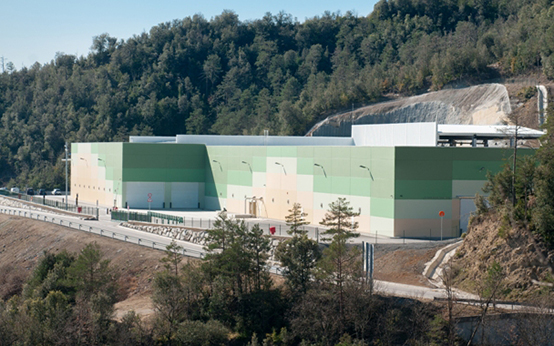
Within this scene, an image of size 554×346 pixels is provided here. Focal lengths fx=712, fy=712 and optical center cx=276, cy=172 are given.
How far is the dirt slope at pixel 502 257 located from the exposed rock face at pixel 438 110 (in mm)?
43239

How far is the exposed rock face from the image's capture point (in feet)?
266

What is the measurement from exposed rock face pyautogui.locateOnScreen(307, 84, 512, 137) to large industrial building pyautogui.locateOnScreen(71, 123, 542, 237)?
1938cm

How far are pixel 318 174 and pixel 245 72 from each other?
96725 millimetres

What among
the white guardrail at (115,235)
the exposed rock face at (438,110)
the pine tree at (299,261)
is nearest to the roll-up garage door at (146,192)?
the white guardrail at (115,235)

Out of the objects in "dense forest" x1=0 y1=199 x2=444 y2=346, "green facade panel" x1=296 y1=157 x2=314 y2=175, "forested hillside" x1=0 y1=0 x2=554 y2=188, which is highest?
"forested hillside" x1=0 y1=0 x2=554 y2=188

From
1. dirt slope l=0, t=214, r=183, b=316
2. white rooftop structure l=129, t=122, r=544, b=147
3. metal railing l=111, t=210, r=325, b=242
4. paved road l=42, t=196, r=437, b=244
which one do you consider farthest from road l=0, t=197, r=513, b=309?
white rooftop structure l=129, t=122, r=544, b=147

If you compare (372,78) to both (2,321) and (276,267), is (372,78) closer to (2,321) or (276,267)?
(276,267)

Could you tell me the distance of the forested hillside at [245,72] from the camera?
103 meters

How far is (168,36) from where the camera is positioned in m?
154

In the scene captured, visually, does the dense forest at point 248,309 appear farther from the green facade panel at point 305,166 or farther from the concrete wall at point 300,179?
the green facade panel at point 305,166

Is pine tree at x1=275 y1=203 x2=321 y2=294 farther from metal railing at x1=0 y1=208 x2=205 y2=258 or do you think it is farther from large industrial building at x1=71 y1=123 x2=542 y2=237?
large industrial building at x1=71 y1=123 x2=542 y2=237

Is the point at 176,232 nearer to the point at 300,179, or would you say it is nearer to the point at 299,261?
the point at 300,179

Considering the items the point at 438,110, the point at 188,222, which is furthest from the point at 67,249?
the point at 438,110

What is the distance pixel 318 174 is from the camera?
5212cm
